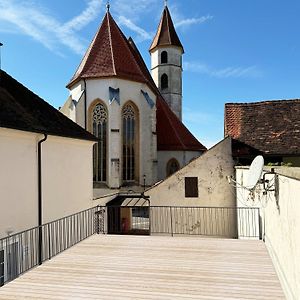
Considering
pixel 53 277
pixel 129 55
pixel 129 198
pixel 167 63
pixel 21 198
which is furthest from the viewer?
pixel 167 63

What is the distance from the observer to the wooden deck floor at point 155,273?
543cm

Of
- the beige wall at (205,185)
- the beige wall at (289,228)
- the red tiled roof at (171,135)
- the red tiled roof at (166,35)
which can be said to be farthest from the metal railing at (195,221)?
the red tiled roof at (166,35)

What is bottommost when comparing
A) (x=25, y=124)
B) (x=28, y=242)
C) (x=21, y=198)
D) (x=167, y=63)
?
(x=28, y=242)

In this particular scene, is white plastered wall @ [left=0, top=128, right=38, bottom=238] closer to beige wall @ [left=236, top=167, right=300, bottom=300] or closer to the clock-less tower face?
beige wall @ [left=236, top=167, right=300, bottom=300]

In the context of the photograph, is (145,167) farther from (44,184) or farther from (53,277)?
(53,277)

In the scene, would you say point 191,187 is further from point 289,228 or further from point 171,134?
point 171,134

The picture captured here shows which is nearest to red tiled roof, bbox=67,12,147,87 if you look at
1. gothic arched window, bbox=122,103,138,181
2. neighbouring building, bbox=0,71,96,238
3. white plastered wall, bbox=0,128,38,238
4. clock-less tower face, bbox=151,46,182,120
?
gothic arched window, bbox=122,103,138,181

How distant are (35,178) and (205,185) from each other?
27.7 ft

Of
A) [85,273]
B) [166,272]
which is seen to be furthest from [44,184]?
[166,272]

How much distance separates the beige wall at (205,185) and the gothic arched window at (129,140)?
8.46 m

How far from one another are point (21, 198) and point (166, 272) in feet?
20.4

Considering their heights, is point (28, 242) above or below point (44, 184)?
below

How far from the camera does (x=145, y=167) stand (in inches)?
997

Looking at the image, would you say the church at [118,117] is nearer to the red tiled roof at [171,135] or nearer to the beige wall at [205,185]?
the red tiled roof at [171,135]
